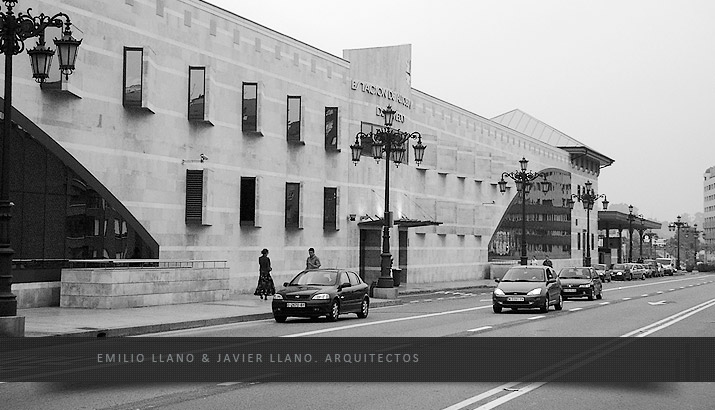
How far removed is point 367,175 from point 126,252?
17.5 m

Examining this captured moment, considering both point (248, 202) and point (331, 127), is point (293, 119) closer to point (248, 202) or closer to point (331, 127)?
point (331, 127)

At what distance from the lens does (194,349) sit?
15.5 meters

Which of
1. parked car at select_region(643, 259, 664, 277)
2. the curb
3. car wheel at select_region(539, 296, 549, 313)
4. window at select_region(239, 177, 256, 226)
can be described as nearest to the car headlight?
car wheel at select_region(539, 296, 549, 313)

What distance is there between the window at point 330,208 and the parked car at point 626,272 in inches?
1696

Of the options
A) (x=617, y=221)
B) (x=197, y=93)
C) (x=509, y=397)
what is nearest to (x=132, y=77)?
(x=197, y=93)

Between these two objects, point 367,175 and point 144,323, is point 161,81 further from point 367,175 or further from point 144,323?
point 367,175

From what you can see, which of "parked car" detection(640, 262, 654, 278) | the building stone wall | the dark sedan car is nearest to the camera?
the dark sedan car

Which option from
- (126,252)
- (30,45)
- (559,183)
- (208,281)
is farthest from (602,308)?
(559,183)

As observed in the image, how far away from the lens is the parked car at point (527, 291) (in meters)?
26.8

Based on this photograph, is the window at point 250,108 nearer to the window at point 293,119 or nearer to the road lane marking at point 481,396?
the window at point 293,119

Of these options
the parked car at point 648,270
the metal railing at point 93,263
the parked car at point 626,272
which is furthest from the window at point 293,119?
the parked car at point 648,270

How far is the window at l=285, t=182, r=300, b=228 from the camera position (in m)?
37.2

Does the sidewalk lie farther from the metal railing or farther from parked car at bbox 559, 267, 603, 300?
parked car at bbox 559, 267, 603, 300

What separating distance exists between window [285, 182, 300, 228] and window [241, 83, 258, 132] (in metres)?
3.71
